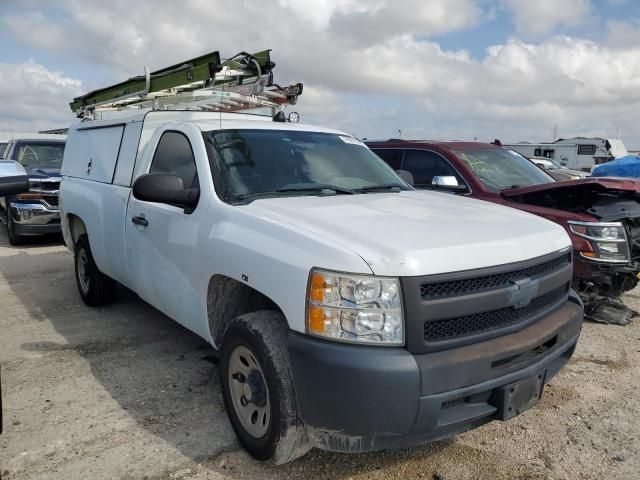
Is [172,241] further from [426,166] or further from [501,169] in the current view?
[501,169]

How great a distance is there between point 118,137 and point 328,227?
3.07 metres

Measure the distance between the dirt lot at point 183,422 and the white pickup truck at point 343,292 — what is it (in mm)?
382

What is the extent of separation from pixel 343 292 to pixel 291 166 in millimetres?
1579

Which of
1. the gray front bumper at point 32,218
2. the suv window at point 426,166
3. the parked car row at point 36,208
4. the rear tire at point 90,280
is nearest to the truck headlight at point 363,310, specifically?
the rear tire at point 90,280

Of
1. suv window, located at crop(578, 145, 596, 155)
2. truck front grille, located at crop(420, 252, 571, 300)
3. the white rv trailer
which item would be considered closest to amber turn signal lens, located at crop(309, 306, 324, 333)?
truck front grille, located at crop(420, 252, 571, 300)

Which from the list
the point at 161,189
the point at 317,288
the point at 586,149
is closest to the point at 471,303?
the point at 317,288

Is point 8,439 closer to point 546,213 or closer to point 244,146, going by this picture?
point 244,146

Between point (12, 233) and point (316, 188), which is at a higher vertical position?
point (316, 188)

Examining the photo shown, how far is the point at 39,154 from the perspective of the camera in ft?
34.5

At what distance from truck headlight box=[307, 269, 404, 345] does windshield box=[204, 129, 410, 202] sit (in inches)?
45.2

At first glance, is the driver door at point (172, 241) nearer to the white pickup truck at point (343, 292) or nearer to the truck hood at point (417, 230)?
the white pickup truck at point (343, 292)

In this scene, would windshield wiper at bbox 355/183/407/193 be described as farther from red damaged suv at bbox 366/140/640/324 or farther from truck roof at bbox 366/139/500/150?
truck roof at bbox 366/139/500/150

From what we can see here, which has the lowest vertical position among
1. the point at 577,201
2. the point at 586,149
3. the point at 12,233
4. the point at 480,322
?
the point at 12,233

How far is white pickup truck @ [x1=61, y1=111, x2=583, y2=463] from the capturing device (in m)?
2.25
